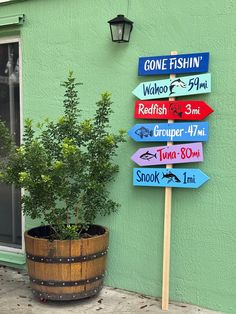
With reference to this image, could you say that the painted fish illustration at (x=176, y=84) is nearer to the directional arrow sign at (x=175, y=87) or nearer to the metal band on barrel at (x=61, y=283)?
the directional arrow sign at (x=175, y=87)

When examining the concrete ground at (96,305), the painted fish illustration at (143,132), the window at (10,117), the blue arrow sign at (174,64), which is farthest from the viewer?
the window at (10,117)

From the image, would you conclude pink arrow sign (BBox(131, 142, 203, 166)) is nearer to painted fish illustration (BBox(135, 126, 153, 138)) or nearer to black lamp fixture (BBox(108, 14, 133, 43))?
painted fish illustration (BBox(135, 126, 153, 138))

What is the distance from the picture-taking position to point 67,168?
3836mm

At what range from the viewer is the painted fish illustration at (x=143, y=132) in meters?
4.05

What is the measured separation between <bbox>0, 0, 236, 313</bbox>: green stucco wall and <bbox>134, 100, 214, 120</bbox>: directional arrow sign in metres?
0.10

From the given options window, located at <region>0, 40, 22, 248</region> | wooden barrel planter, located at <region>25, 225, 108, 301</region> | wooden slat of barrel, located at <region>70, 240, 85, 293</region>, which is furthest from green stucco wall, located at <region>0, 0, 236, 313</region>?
wooden slat of barrel, located at <region>70, 240, 85, 293</region>

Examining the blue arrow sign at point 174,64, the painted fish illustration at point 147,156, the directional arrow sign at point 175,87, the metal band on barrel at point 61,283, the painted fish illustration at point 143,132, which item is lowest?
the metal band on barrel at point 61,283

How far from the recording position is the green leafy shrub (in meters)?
3.81

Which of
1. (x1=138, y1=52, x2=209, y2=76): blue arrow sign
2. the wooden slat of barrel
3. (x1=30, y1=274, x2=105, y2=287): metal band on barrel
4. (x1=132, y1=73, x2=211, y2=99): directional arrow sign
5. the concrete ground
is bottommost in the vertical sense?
the concrete ground

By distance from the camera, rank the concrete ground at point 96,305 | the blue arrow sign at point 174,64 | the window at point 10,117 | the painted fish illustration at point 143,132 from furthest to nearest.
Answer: the window at point 10,117
the painted fish illustration at point 143,132
the concrete ground at point 96,305
the blue arrow sign at point 174,64

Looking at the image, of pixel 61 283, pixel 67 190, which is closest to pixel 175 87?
pixel 67 190

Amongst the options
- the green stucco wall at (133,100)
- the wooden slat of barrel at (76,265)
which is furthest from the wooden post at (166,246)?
the wooden slat of barrel at (76,265)

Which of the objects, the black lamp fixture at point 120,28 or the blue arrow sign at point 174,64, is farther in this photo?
the black lamp fixture at point 120,28

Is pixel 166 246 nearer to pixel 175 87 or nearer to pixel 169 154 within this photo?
pixel 169 154
